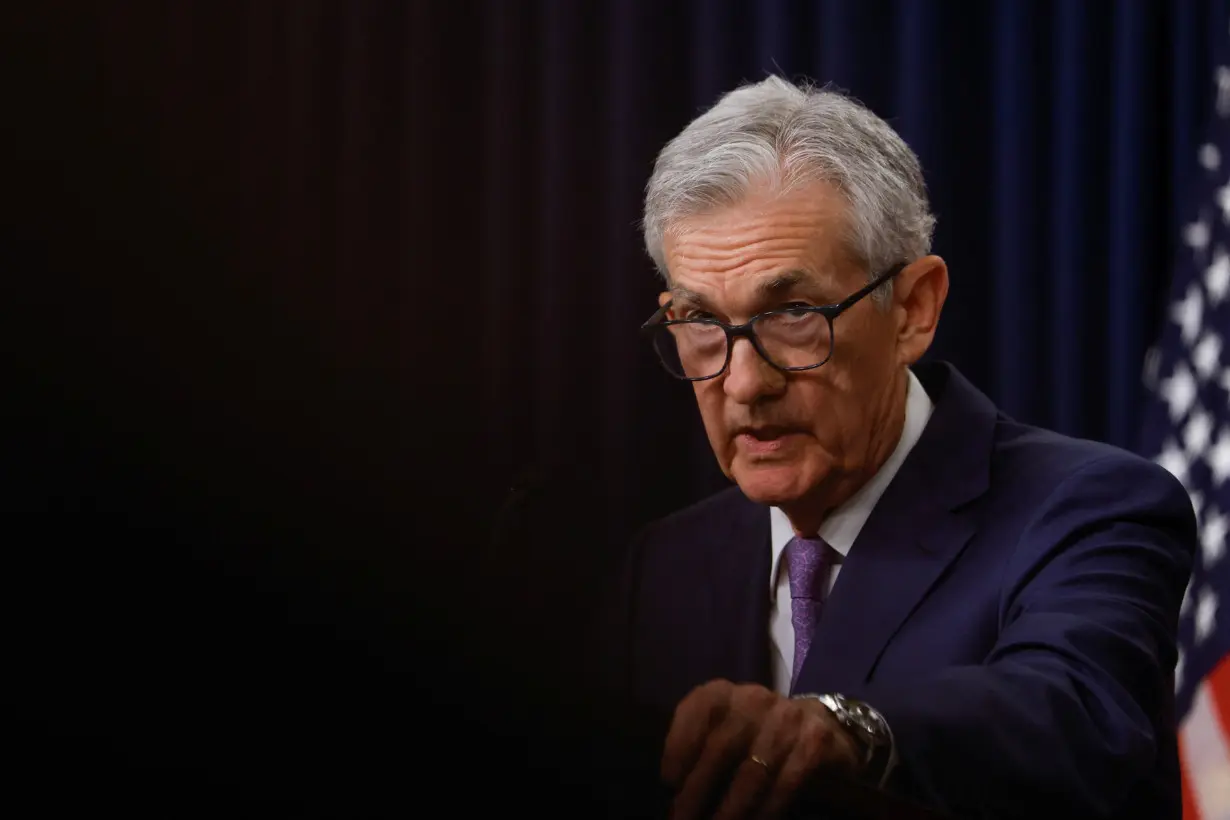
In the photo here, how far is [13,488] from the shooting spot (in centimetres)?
72

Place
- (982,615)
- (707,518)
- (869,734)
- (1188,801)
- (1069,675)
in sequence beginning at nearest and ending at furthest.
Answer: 1. (869,734)
2. (1069,675)
3. (982,615)
4. (707,518)
5. (1188,801)

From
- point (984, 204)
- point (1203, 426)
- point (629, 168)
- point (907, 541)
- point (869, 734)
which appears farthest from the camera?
point (629, 168)

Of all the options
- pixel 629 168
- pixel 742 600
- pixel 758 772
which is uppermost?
pixel 629 168

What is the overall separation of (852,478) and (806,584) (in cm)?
14

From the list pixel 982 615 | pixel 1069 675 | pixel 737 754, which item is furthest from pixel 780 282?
pixel 737 754

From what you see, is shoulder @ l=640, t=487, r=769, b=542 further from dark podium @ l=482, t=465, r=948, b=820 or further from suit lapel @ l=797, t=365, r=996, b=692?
dark podium @ l=482, t=465, r=948, b=820

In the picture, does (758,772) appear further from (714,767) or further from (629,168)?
(629,168)

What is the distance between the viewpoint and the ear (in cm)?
155

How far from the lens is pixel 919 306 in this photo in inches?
62.0

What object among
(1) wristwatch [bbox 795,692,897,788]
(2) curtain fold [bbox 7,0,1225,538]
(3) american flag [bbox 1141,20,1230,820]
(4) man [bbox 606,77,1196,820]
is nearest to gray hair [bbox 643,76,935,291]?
A: (4) man [bbox 606,77,1196,820]

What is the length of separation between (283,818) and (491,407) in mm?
1695

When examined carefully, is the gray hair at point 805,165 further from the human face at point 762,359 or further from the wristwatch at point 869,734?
the wristwatch at point 869,734

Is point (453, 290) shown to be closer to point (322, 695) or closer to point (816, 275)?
point (816, 275)

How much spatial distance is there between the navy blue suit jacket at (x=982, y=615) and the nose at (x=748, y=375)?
197mm
